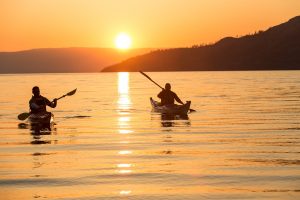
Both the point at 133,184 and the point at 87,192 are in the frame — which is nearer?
the point at 87,192

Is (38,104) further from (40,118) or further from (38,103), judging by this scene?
(40,118)

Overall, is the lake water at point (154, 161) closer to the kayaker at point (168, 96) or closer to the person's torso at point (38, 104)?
the person's torso at point (38, 104)

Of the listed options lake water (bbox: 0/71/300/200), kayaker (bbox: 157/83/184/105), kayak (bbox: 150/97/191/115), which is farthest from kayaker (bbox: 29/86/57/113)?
kayak (bbox: 150/97/191/115)

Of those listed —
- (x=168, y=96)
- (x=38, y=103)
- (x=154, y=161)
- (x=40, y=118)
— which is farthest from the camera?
(x=168, y=96)

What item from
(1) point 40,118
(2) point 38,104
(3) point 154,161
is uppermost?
(2) point 38,104

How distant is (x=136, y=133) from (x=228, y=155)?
8.31 metres

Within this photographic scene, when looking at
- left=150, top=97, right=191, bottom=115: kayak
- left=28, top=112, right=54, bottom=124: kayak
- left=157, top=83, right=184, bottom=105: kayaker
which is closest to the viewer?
left=28, top=112, right=54, bottom=124: kayak

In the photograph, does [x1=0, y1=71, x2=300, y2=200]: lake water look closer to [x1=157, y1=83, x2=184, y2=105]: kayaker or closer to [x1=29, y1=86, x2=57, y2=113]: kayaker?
[x1=29, y1=86, x2=57, y2=113]: kayaker

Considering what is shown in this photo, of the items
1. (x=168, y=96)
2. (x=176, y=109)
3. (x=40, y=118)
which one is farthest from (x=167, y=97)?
(x=40, y=118)

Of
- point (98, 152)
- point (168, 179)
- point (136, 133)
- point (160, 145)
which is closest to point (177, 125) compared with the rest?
point (136, 133)

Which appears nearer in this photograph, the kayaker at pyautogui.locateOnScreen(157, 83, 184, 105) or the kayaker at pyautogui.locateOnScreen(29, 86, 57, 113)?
the kayaker at pyautogui.locateOnScreen(29, 86, 57, 113)

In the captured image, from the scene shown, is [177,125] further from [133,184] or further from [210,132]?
[133,184]

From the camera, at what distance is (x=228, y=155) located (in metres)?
16.9

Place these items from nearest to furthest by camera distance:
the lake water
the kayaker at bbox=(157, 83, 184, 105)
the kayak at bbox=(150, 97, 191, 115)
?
the lake water < the kayak at bbox=(150, 97, 191, 115) < the kayaker at bbox=(157, 83, 184, 105)
